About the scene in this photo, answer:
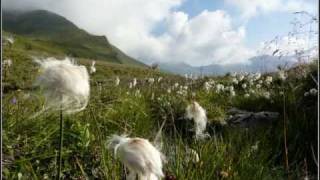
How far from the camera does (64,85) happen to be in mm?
3275

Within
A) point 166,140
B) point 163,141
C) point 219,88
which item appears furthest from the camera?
point 219,88

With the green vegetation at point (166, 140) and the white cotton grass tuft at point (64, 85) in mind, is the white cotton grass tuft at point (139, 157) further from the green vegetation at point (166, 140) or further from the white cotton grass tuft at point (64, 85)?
the green vegetation at point (166, 140)

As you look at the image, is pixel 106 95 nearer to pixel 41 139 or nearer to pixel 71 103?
pixel 41 139

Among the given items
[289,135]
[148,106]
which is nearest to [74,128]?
[289,135]

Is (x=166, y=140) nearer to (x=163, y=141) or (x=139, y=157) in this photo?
(x=163, y=141)

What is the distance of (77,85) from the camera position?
331 cm

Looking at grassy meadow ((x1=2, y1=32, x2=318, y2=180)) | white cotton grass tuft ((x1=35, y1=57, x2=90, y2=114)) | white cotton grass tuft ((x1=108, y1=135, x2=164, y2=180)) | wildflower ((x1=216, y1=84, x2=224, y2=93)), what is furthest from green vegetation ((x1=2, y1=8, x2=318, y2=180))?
wildflower ((x1=216, y1=84, x2=224, y2=93))

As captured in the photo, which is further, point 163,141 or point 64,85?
point 163,141

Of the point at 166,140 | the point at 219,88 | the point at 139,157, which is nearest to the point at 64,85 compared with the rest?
the point at 139,157

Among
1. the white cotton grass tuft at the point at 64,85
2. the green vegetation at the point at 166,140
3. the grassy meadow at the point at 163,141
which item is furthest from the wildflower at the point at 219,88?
the white cotton grass tuft at the point at 64,85

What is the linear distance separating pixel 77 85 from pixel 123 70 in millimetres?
93391

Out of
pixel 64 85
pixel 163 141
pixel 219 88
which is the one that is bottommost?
pixel 163 141

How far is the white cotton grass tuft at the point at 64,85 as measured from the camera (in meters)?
3.29

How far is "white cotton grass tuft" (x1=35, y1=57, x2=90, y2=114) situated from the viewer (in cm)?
329
